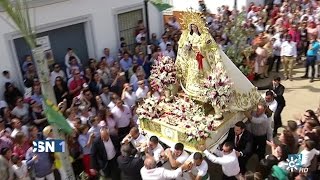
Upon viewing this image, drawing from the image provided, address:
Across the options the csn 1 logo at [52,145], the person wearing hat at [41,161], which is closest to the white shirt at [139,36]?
the person wearing hat at [41,161]

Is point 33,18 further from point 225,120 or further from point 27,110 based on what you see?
point 225,120

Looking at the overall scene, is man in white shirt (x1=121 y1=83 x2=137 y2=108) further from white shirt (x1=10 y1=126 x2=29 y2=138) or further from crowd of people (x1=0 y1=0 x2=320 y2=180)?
white shirt (x1=10 y1=126 x2=29 y2=138)

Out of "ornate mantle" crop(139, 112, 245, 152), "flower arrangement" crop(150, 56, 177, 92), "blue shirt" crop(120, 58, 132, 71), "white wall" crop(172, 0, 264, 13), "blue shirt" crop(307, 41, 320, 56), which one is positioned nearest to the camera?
"ornate mantle" crop(139, 112, 245, 152)

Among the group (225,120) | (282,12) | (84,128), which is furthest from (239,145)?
(282,12)

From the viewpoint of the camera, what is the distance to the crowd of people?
670 centimetres

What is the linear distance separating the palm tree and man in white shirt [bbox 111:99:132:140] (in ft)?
6.84

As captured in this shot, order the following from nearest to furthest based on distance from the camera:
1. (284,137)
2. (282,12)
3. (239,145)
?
(284,137) → (239,145) → (282,12)

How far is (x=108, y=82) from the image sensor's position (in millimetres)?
10859

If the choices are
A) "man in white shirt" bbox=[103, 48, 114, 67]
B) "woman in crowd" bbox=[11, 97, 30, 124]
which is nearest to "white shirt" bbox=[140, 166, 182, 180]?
"woman in crowd" bbox=[11, 97, 30, 124]

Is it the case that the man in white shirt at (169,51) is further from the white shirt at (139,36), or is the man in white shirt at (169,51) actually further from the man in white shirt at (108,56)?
the man in white shirt at (108,56)

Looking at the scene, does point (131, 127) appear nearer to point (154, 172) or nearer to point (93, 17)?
point (154, 172)

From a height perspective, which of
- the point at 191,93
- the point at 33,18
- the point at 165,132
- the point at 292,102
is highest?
the point at 33,18

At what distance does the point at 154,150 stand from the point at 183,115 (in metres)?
1.15

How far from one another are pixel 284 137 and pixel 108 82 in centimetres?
540
